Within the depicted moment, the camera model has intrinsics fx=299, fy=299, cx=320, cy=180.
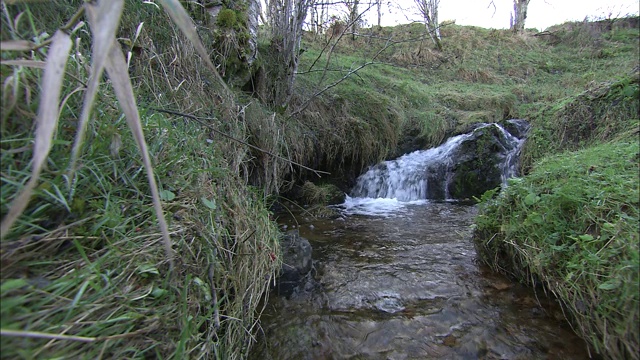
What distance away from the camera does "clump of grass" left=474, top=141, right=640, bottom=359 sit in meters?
1.24

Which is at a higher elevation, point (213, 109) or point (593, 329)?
point (213, 109)

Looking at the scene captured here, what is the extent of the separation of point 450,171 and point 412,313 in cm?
465

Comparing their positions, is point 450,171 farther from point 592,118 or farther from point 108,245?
point 108,245

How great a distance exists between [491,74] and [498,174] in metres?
6.64

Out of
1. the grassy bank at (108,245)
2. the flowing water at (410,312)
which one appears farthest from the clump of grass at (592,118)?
the grassy bank at (108,245)

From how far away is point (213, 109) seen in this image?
8.82ft

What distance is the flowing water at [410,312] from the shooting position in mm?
1777

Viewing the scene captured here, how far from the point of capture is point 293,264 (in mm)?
2525

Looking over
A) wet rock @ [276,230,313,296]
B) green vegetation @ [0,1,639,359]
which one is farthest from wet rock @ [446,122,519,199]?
wet rock @ [276,230,313,296]

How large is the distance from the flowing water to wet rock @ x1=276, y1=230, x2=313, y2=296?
0.22 feet

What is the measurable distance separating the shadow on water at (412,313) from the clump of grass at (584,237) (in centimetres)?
18

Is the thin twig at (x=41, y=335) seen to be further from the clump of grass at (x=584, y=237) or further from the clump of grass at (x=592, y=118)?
the clump of grass at (x=592, y=118)

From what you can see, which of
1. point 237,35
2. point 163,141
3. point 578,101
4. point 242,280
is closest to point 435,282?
point 242,280

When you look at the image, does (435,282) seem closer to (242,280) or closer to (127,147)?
(242,280)
